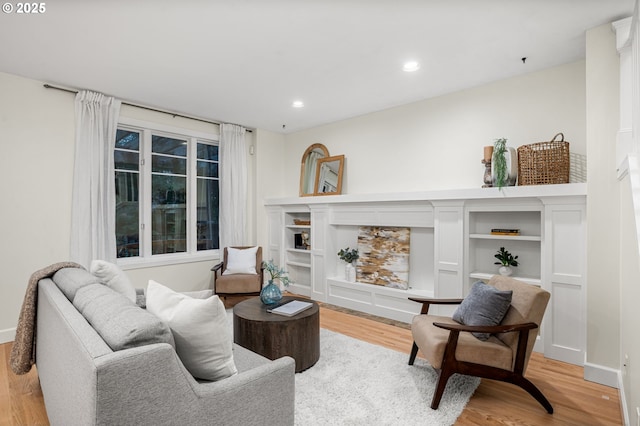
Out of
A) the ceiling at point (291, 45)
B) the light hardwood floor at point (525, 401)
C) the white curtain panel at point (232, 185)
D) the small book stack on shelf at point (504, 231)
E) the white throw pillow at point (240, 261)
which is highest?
the ceiling at point (291, 45)

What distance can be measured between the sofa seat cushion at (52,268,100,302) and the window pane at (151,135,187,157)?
2602 millimetres

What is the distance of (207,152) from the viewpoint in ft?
16.4

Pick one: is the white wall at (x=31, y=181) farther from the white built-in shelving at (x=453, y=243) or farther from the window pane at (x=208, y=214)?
the white built-in shelving at (x=453, y=243)

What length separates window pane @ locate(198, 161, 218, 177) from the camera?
4910 mm

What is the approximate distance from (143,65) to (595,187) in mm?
3928

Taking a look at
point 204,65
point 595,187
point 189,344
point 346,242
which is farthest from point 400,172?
point 189,344

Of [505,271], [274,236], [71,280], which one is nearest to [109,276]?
[71,280]

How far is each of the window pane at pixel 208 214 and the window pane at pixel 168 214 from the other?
0.24m

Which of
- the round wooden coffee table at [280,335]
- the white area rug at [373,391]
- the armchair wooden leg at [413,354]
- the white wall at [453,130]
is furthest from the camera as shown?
the white wall at [453,130]

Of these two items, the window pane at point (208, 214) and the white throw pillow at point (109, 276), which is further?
the window pane at point (208, 214)

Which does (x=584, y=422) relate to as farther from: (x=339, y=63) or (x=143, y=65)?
(x=143, y=65)

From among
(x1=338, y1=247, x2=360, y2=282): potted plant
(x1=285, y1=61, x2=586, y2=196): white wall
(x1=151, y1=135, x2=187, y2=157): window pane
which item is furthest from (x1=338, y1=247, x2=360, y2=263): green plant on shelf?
(x1=151, y1=135, x2=187, y2=157): window pane

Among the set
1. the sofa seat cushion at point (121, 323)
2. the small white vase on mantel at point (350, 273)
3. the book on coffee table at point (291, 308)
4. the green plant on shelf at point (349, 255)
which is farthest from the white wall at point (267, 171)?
the sofa seat cushion at point (121, 323)

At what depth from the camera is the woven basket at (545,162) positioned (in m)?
2.90
